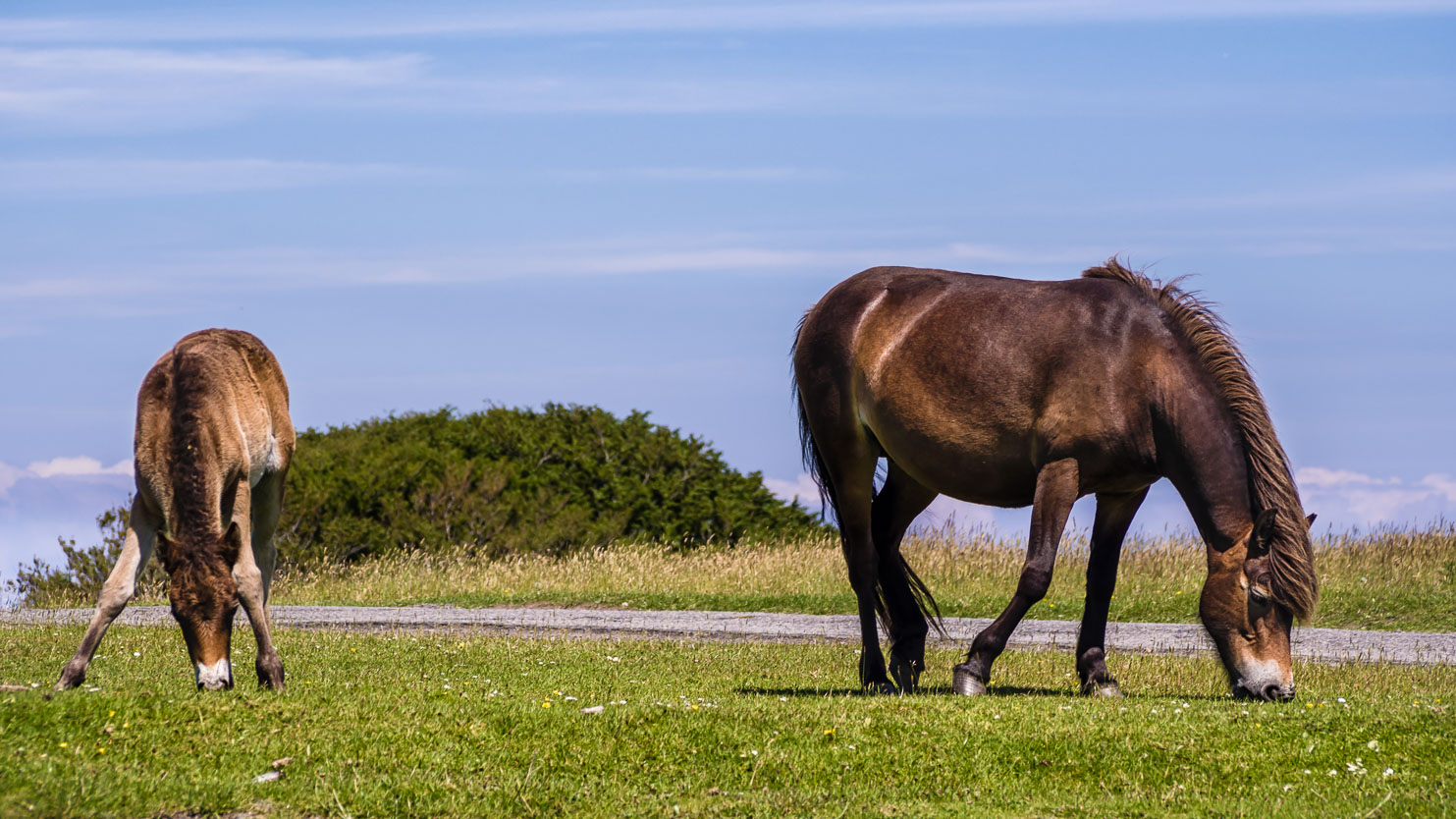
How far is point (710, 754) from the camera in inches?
285

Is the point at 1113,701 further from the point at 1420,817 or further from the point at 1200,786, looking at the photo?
the point at 1420,817

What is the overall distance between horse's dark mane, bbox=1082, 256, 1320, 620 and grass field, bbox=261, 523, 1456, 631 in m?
7.99

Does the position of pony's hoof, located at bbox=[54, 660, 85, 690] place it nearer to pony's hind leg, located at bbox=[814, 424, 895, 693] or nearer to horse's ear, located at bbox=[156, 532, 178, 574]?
horse's ear, located at bbox=[156, 532, 178, 574]

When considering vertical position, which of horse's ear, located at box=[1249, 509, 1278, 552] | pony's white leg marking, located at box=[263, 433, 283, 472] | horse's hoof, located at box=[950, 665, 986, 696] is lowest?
horse's hoof, located at box=[950, 665, 986, 696]

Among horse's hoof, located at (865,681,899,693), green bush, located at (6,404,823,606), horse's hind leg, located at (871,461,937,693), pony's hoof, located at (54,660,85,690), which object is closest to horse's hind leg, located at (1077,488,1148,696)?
horse's hind leg, located at (871,461,937,693)

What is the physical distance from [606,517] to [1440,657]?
15776 mm

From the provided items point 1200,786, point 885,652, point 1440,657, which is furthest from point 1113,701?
point 1440,657

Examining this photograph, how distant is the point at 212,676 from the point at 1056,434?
535 cm

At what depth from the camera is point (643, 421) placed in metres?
27.5

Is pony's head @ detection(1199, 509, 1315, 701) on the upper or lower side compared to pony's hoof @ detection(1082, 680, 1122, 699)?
upper

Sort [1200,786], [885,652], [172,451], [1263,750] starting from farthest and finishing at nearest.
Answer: [885,652], [172,451], [1263,750], [1200,786]

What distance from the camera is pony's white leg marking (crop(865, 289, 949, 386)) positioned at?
33.2 feet

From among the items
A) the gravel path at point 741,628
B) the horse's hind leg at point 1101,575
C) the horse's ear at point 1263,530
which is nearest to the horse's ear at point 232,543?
the horse's hind leg at point 1101,575

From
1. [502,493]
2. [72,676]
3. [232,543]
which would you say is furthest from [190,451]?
[502,493]
